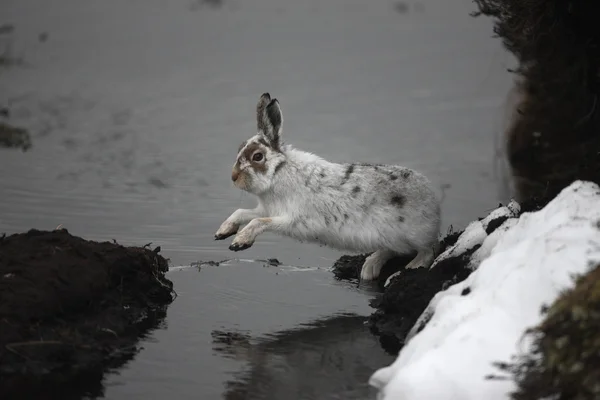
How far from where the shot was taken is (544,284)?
495 centimetres

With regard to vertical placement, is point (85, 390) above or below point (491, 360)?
below

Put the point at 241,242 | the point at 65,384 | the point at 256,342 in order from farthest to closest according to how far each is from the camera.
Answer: the point at 241,242, the point at 256,342, the point at 65,384

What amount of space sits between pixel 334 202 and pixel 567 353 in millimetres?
4122

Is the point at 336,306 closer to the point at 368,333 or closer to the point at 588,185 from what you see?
the point at 368,333

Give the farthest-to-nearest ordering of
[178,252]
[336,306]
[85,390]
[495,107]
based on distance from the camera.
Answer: [495,107] → [178,252] → [336,306] → [85,390]

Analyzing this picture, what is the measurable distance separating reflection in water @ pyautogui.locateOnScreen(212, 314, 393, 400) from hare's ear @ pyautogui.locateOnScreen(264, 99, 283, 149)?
71.4 inches

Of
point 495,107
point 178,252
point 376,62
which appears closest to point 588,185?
point 178,252

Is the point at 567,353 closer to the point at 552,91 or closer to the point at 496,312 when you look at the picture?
the point at 496,312

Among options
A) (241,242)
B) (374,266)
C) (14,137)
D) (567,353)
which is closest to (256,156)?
(241,242)

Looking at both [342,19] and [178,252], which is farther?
[342,19]

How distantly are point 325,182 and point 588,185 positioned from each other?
286cm

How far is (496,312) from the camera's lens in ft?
16.2

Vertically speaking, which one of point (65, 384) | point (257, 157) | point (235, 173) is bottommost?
point (65, 384)

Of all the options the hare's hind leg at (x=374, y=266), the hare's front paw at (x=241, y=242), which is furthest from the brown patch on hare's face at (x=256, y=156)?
the hare's hind leg at (x=374, y=266)
